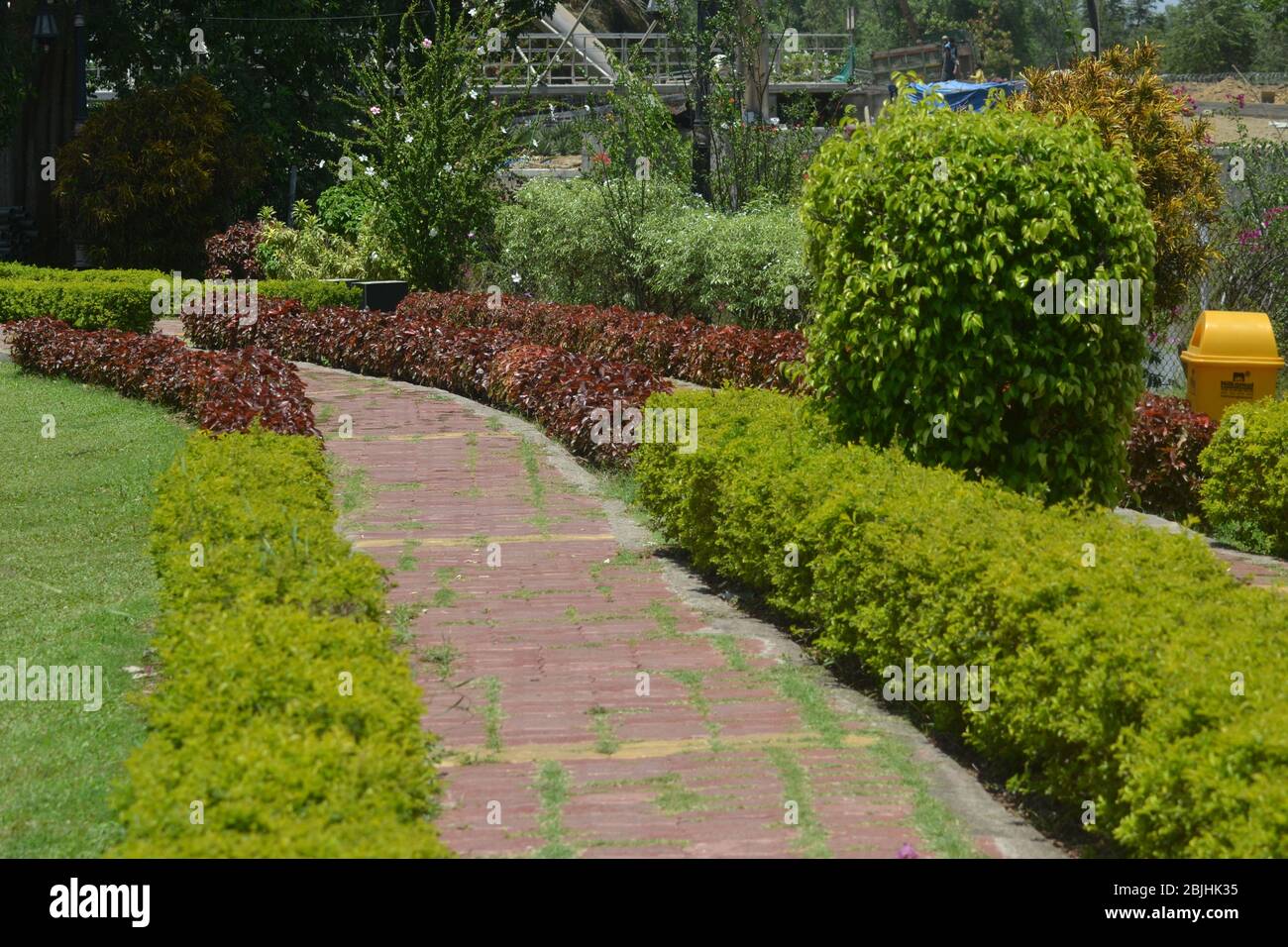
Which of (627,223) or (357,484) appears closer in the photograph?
(357,484)

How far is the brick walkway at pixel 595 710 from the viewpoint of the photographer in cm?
479

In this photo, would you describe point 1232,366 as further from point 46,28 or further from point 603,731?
point 46,28

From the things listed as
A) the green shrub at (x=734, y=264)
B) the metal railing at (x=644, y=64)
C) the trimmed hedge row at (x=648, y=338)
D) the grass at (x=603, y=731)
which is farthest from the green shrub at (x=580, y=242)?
the grass at (x=603, y=731)

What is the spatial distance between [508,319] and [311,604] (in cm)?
1086

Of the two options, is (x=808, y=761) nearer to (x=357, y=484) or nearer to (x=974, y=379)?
(x=974, y=379)

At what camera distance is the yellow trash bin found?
11.0m

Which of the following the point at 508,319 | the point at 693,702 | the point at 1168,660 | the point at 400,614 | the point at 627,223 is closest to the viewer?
the point at 1168,660

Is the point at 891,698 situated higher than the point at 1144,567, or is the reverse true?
the point at 1144,567

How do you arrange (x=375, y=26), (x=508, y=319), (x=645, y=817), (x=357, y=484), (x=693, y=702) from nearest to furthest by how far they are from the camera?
(x=645, y=817)
(x=693, y=702)
(x=357, y=484)
(x=508, y=319)
(x=375, y=26)

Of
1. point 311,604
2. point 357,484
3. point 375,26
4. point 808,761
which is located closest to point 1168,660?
point 808,761

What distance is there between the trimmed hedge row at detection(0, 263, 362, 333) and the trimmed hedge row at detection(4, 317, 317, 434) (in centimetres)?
79

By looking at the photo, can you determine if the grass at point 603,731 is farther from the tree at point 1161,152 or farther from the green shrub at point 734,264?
the tree at point 1161,152

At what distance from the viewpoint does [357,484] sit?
33.4 ft

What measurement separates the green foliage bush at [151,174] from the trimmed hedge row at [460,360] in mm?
8677
